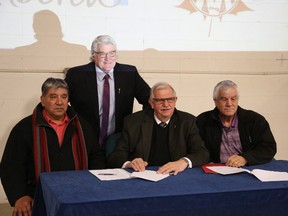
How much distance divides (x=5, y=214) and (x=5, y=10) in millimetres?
1693

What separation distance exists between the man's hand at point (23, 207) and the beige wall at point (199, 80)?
142 cm

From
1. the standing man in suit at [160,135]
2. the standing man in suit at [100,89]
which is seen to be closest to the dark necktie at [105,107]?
the standing man in suit at [100,89]

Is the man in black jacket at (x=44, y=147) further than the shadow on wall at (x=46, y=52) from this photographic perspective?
No

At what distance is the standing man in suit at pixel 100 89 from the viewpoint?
306 cm

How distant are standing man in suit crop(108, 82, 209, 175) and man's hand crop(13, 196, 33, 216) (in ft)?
1.81

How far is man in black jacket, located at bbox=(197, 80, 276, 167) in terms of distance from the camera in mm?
2887

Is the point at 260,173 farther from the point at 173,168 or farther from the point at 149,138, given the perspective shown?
the point at 149,138

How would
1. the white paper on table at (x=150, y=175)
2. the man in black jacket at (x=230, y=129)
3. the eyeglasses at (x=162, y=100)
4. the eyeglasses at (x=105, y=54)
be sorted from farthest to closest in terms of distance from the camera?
the eyeglasses at (x=105, y=54) → the man in black jacket at (x=230, y=129) → the eyeglasses at (x=162, y=100) → the white paper on table at (x=150, y=175)

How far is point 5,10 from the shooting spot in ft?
11.8

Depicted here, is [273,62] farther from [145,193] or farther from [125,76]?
[145,193]

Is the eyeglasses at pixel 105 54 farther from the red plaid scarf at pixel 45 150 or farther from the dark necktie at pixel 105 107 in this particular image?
the red plaid scarf at pixel 45 150

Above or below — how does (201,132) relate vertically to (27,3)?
below

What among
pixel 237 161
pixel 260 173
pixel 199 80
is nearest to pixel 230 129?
pixel 237 161

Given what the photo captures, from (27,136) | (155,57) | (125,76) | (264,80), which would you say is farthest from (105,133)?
(264,80)
